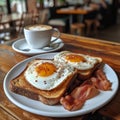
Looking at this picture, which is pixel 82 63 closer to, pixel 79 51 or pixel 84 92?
pixel 84 92

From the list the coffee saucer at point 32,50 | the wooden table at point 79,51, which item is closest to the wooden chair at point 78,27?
the wooden table at point 79,51

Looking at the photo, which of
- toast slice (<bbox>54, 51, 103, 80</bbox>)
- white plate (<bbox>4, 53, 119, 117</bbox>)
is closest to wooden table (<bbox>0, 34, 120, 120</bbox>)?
white plate (<bbox>4, 53, 119, 117</bbox>)

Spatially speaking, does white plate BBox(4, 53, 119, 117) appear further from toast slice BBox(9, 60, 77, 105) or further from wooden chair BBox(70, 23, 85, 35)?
wooden chair BBox(70, 23, 85, 35)

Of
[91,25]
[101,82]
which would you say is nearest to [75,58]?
[101,82]

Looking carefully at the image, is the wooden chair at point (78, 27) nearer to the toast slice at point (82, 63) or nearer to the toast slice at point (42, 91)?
the toast slice at point (82, 63)

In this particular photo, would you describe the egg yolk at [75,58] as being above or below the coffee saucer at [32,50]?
above

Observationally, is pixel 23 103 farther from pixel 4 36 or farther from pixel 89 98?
Answer: pixel 4 36
